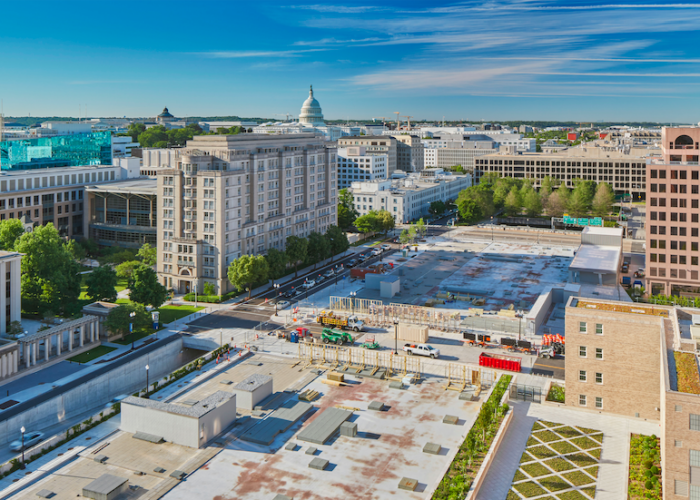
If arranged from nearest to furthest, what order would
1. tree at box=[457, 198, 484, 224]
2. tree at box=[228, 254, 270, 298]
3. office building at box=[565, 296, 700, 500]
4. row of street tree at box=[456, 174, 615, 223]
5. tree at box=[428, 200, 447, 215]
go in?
office building at box=[565, 296, 700, 500]
tree at box=[228, 254, 270, 298]
tree at box=[457, 198, 484, 224]
tree at box=[428, 200, 447, 215]
row of street tree at box=[456, 174, 615, 223]

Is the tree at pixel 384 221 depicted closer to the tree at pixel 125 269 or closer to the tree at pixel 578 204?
the tree at pixel 578 204

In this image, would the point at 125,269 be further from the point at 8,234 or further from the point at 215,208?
the point at 215,208

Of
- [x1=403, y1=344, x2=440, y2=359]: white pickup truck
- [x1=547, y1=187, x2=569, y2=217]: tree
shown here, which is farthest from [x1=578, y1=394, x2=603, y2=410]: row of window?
[x1=547, y1=187, x2=569, y2=217]: tree

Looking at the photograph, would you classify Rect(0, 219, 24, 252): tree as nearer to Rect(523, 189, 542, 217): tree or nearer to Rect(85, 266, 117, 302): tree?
Rect(85, 266, 117, 302): tree

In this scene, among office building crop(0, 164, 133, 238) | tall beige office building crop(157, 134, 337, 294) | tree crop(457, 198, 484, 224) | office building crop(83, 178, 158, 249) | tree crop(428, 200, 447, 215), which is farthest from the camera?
tree crop(428, 200, 447, 215)

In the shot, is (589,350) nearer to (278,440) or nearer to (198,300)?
(278,440)

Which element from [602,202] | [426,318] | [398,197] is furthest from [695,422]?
[602,202]

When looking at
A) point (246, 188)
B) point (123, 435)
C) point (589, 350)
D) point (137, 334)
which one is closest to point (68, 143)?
point (246, 188)
